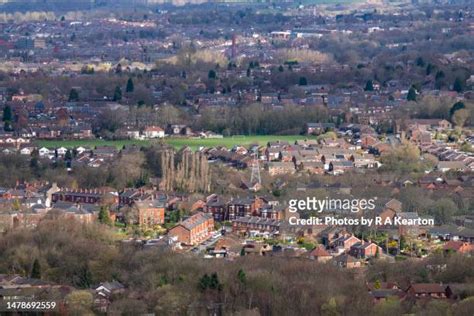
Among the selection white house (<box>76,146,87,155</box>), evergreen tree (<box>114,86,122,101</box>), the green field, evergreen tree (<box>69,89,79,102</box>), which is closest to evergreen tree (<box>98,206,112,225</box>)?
white house (<box>76,146,87,155</box>)

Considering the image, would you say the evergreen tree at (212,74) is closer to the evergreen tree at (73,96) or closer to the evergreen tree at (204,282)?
the evergreen tree at (73,96)

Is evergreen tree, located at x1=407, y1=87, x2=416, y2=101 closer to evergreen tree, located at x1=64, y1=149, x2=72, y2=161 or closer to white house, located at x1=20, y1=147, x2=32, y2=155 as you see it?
white house, located at x1=20, y1=147, x2=32, y2=155

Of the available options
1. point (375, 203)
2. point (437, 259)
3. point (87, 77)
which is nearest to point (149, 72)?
point (87, 77)

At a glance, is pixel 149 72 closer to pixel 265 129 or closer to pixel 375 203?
pixel 265 129

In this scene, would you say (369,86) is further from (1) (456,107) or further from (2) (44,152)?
(2) (44,152)

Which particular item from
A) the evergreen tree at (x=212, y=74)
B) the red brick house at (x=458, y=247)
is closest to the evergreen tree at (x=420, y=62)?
the evergreen tree at (x=212, y=74)
